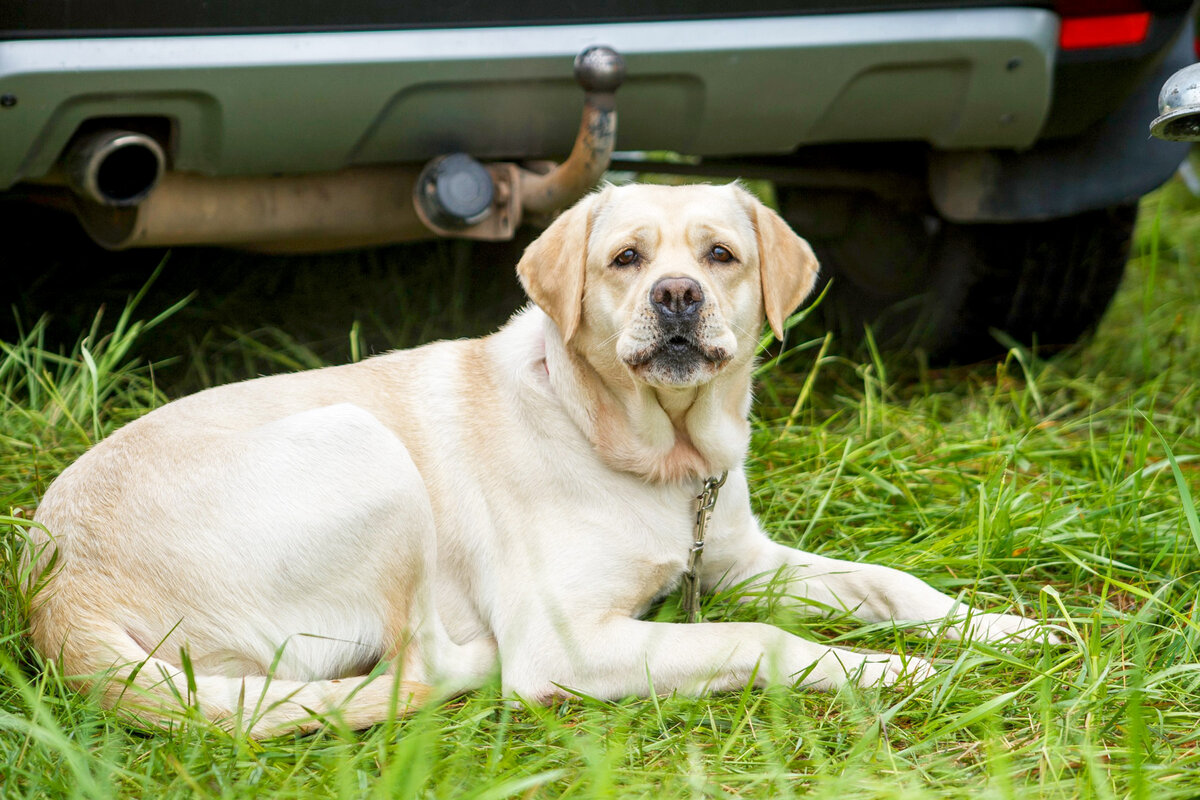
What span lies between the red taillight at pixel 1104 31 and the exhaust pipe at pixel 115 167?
240 centimetres

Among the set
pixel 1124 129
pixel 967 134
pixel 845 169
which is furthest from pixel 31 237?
pixel 1124 129

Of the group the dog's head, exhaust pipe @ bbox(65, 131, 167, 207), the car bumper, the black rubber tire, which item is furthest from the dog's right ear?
the black rubber tire

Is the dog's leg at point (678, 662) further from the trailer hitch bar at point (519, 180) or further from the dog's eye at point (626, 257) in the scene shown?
the trailer hitch bar at point (519, 180)

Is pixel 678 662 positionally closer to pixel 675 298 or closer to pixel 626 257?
pixel 675 298

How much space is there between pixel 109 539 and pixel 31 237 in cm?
226

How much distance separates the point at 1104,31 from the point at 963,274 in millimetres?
910

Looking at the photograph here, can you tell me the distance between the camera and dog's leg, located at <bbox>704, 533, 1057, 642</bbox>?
2572mm

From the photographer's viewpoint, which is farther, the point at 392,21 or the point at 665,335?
the point at 392,21

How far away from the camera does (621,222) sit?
106 inches

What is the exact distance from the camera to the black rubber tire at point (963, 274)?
3.87 meters

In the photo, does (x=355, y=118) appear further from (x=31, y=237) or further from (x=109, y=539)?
(x=31, y=237)

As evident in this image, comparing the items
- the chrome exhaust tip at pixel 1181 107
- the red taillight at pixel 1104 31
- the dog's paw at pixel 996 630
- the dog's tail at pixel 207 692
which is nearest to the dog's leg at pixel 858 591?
the dog's paw at pixel 996 630

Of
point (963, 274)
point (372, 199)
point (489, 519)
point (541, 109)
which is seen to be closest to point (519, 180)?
point (541, 109)

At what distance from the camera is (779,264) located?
9.18ft
